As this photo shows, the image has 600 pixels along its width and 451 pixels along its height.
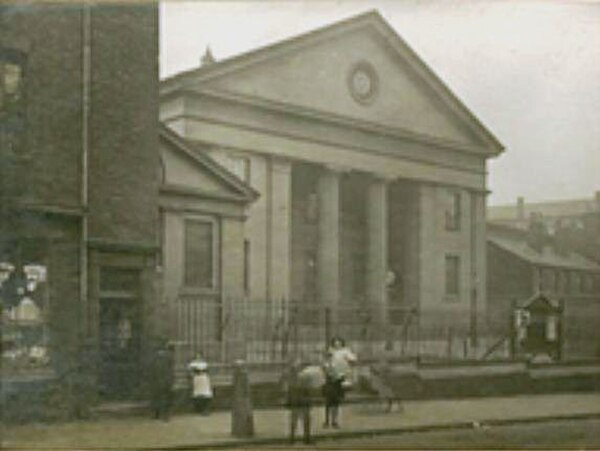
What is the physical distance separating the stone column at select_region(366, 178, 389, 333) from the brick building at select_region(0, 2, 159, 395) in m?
20.5

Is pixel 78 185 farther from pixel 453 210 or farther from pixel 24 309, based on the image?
pixel 453 210

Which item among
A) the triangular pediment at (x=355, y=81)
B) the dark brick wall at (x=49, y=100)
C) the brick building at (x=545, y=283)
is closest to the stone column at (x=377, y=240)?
the triangular pediment at (x=355, y=81)

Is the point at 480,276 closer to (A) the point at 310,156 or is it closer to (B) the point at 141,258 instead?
(A) the point at 310,156

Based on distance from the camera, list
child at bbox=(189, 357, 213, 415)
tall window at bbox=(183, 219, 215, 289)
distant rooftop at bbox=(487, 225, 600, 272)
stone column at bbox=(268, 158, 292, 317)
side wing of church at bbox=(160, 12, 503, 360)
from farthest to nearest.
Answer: distant rooftop at bbox=(487, 225, 600, 272)
stone column at bbox=(268, 158, 292, 317)
side wing of church at bbox=(160, 12, 503, 360)
tall window at bbox=(183, 219, 215, 289)
child at bbox=(189, 357, 213, 415)

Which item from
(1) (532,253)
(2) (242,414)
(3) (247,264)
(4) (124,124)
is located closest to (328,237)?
(3) (247,264)

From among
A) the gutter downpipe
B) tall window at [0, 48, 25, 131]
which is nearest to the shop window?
the gutter downpipe

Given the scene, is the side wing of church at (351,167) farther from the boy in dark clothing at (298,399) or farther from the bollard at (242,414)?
the bollard at (242,414)

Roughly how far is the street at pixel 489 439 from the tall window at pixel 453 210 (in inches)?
942

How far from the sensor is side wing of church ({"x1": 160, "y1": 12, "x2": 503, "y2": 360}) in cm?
3438

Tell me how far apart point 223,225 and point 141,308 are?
6.47m

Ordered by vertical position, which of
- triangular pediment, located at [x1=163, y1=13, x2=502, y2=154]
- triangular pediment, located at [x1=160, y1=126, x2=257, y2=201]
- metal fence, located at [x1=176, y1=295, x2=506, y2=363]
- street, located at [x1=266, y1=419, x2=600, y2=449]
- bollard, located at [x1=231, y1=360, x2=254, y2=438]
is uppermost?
triangular pediment, located at [x1=163, y1=13, x2=502, y2=154]

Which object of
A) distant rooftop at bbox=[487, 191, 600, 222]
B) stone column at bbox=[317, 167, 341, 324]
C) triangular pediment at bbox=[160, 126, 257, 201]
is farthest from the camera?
stone column at bbox=[317, 167, 341, 324]

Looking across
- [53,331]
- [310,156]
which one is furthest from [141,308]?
[310,156]

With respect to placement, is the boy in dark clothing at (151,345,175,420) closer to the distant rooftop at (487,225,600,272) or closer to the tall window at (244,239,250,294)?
the tall window at (244,239,250,294)
